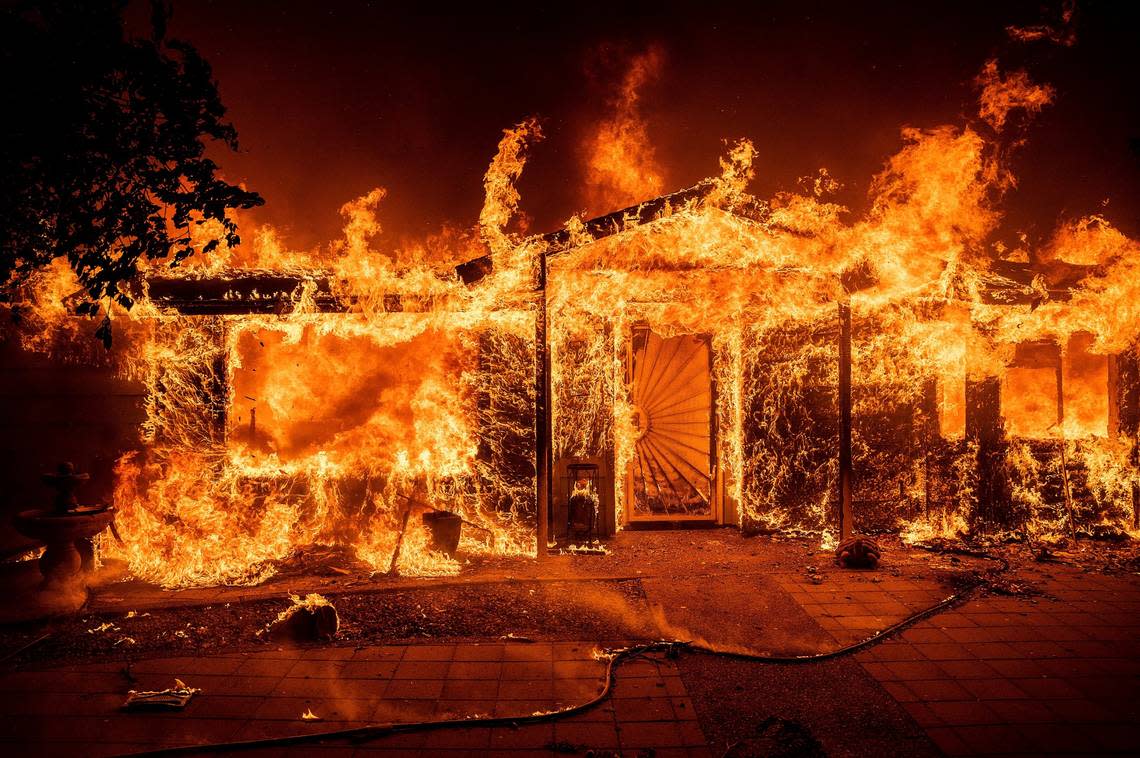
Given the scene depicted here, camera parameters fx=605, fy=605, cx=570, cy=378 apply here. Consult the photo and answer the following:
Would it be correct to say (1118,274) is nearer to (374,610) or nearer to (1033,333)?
(1033,333)

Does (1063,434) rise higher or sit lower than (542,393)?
lower

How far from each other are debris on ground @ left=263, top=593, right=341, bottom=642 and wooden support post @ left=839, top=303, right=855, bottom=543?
22.3ft

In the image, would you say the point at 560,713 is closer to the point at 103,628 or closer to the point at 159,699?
the point at 159,699

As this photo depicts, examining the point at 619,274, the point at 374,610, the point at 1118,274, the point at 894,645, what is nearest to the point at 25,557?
the point at 374,610

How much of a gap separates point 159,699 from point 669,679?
13.2 feet

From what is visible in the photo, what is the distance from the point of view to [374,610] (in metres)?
6.66

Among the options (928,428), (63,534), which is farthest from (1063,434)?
(63,534)

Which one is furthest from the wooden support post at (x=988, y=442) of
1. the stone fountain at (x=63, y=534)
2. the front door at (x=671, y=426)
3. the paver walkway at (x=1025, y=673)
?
the stone fountain at (x=63, y=534)

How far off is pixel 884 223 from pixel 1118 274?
418cm

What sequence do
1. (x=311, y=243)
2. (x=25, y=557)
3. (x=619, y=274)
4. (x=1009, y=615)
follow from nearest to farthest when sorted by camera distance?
1. (x=1009, y=615)
2. (x=25, y=557)
3. (x=619, y=274)
4. (x=311, y=243)

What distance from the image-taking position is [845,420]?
28.0 ft

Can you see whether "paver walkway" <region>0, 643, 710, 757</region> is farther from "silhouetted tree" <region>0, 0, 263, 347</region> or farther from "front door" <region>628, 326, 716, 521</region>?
"front door" <region>628, 326, 716, 521</region>

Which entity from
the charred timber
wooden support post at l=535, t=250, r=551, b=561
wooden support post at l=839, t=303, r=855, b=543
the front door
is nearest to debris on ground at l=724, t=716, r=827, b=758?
wooden support post at l=535, t=250, r=551, b=561

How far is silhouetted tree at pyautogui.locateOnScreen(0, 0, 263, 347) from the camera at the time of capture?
4.36 meters
